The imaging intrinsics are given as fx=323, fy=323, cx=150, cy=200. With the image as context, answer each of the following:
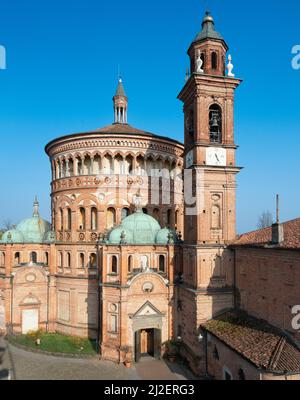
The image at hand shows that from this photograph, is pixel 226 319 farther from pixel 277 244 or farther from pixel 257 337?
pixel 277 244

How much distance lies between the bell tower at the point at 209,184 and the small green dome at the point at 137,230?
13.4 ft

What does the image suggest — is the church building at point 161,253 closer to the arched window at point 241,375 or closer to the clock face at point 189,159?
the arched window at point 241,375

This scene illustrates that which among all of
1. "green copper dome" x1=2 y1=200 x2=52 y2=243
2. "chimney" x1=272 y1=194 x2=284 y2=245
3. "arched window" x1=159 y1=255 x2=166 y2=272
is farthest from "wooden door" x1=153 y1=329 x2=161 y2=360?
"green copper dome" x1=2 y1=200 x2=52 y2=243

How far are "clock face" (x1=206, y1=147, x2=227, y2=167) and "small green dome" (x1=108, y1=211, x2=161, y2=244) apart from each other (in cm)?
761

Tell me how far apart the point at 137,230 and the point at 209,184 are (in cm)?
739

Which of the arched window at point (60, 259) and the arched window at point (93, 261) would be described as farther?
the arched window at point (60, 259)

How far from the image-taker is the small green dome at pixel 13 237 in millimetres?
29672

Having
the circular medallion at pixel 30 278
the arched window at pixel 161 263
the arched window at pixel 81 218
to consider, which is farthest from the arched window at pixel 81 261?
the arched window at pixel 161 263

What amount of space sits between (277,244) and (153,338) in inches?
503

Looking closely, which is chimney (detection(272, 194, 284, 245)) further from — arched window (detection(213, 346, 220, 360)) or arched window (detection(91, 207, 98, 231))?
arched window (detection(91, 207, 98, 231))

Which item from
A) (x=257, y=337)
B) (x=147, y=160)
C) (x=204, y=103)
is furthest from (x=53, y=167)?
(x=257, y=337)

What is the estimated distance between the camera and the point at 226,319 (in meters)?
20.5

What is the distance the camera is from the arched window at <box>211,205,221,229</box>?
72.6ft

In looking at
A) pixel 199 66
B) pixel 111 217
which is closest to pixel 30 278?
pixel 111 217
